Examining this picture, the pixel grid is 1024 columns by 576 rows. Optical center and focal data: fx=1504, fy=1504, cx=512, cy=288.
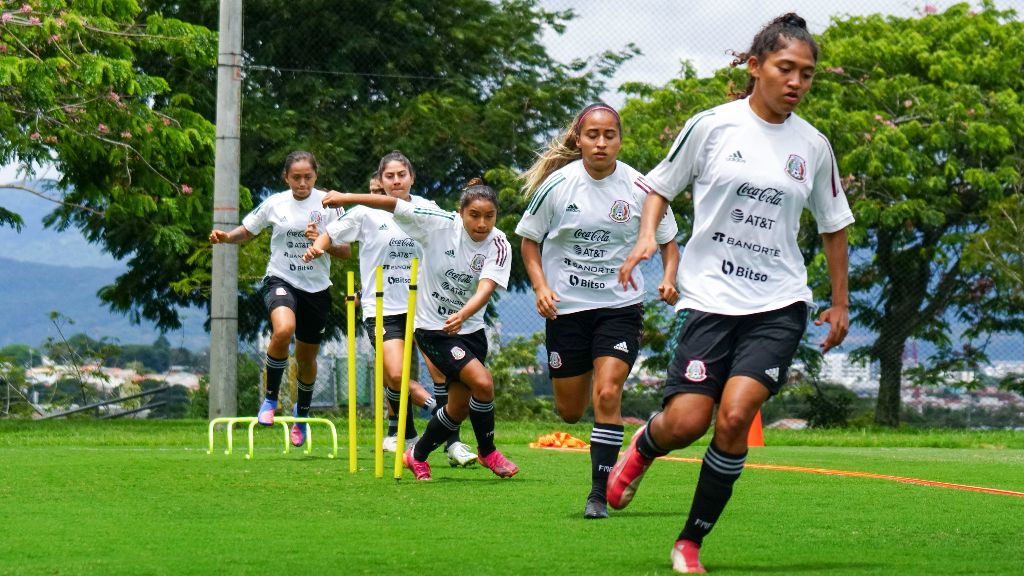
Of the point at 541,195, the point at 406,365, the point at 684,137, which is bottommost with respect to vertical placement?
the point at 406,365

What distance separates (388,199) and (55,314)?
16.2m

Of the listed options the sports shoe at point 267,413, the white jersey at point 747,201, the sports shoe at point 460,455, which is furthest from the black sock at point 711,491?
the sports shoe at point 267,413

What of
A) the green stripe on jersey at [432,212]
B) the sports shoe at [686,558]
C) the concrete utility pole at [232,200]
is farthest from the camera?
the concrete utility pole at [232,200]

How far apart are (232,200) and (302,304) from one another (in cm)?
508

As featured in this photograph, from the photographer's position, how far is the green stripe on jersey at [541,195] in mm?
7348

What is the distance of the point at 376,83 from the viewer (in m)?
26.0

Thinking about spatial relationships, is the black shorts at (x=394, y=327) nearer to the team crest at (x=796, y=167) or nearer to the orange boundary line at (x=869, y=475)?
the orange boundary line at (x=869, y=475)

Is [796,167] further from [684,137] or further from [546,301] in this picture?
[546,301]

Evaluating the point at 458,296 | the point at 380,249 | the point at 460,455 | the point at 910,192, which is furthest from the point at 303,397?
the point at 910,192

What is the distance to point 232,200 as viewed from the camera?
16.6m

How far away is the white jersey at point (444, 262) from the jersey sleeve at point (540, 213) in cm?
149

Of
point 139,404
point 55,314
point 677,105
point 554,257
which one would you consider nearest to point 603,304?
point 554,257

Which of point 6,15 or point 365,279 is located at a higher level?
point 6,15

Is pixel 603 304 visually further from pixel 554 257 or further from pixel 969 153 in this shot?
pixel 969 153
